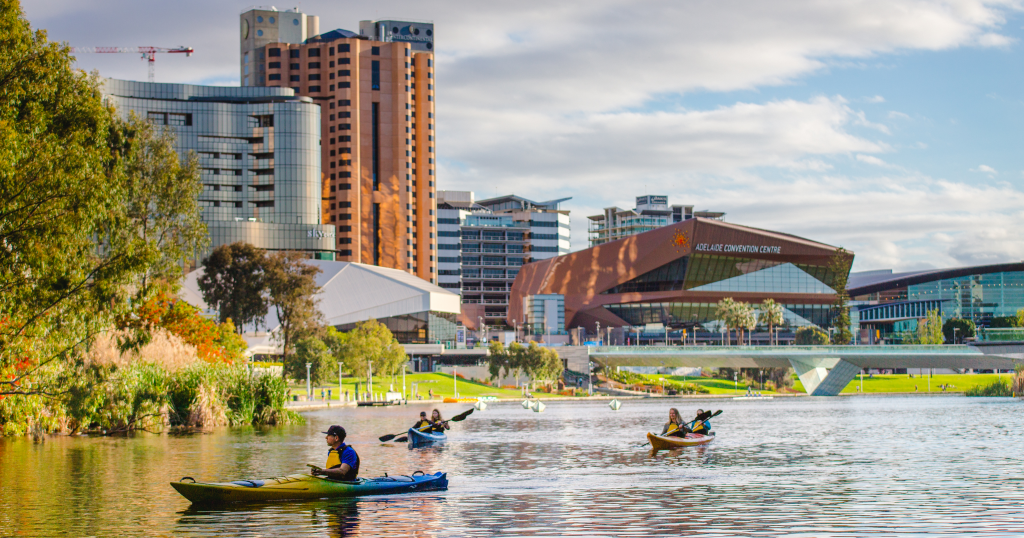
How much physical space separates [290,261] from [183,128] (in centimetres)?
10779

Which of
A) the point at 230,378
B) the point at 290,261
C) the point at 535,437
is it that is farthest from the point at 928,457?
the point at 290,261

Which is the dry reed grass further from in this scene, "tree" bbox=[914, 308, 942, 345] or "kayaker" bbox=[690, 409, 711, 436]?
"tree" bbox=[914, 308, 942, 345]

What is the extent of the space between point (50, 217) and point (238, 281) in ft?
215

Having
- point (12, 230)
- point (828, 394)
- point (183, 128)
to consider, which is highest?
point (183, 128)

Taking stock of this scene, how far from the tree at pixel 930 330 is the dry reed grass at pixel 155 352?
137586 mm

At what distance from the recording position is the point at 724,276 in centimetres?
18925

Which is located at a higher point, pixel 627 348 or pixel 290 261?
pixel 290 261

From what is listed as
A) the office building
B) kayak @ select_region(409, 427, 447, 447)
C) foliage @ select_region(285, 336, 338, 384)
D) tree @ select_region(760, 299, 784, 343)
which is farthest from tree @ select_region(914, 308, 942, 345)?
kayak @ select_region(409, 427, 447, 447)

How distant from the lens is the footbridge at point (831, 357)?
12312 centimetres

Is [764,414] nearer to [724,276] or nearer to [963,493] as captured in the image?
[963,493]

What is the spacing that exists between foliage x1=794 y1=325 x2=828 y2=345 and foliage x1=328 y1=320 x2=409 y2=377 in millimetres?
78759

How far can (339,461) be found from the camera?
2423 cm

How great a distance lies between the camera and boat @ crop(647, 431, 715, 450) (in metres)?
39.7

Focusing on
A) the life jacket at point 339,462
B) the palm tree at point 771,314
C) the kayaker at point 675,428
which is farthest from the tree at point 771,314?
the life jacket at point 339,462
